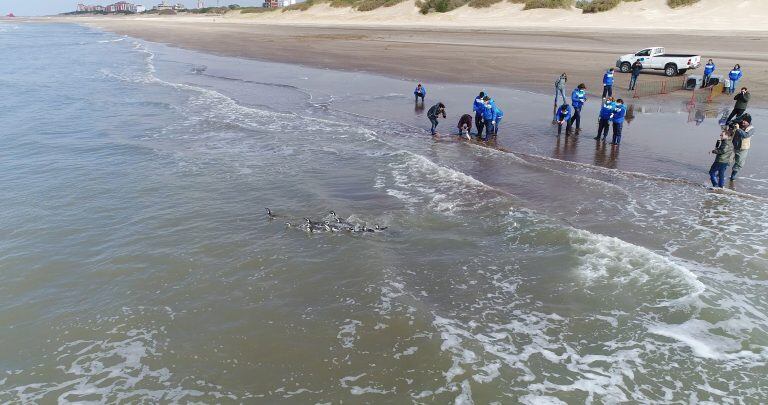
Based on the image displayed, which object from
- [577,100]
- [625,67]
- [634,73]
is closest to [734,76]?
[634,73]

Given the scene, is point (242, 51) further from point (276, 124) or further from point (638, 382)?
point (638, 382)

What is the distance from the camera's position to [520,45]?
4534cm

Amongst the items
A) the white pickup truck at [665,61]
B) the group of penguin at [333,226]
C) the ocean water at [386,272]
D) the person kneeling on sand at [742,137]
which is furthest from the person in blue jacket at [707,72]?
the group of penguin at [333,226]

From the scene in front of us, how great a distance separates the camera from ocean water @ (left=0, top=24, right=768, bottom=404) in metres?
6.42

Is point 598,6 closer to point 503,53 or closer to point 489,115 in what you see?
point 503,53

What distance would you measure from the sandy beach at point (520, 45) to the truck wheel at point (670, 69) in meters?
0.48

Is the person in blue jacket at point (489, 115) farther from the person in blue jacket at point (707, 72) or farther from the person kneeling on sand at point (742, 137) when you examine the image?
the person in blue jacket at point (707, 72)

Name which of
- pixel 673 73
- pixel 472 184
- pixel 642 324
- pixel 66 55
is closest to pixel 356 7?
pixel 66 55

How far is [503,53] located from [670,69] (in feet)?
46.5

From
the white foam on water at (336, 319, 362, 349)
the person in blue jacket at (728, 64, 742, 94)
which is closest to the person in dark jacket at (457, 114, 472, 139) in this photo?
the white foam on water at (336, 319, 362, 349)

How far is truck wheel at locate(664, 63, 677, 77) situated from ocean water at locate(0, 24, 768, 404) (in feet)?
44.0

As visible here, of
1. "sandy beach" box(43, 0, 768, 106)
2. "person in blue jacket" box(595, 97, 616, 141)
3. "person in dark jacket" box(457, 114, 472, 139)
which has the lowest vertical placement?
"person in dark jacket" box(457, 114, 472, 139)

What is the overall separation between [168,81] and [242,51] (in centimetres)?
2155

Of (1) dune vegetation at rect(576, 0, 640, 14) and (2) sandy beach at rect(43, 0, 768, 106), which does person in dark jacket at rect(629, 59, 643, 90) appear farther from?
(1) dune vegetation at rect(576, 0, 640, 14)
